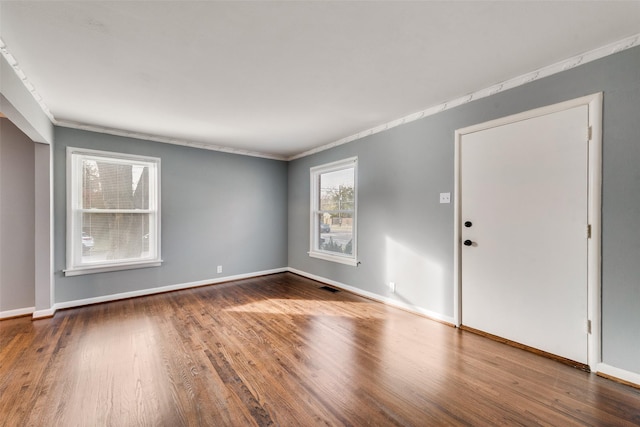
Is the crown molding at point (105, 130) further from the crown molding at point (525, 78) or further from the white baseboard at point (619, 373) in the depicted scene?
the white baseboard at point (619, 373)

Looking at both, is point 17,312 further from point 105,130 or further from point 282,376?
point 282,376

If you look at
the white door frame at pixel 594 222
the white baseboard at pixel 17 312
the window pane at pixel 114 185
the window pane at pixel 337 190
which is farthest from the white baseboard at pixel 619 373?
the white baseboard at pixel 17 312

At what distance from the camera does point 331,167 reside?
4.70 m

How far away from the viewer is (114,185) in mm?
3914

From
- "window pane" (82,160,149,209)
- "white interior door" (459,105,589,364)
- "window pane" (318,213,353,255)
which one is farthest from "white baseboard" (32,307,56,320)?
"white interior door" (459,105,589,364)

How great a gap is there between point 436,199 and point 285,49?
2.20 m

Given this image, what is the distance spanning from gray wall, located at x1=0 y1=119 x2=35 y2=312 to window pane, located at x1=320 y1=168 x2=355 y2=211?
3.99 meters

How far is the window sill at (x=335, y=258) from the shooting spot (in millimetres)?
4281

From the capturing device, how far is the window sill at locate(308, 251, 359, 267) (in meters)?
4.28

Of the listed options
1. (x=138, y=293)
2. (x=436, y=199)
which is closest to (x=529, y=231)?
(x=436, y=199)

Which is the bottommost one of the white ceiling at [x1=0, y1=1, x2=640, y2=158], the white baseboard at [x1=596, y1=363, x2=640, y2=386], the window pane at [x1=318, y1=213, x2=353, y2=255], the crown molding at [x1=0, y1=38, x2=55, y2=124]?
the white baseboard at [x1=596, y1=363, x2=640, y2=386]

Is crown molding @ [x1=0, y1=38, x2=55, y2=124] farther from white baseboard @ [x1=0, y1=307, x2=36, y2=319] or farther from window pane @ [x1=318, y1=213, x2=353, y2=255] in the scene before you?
window pane @ [x1=318, y1=213, x2=353, y2=255]

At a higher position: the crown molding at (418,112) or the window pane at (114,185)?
the crown molding at (418,112)

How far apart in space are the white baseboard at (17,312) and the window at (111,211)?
1.78ft
